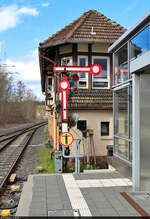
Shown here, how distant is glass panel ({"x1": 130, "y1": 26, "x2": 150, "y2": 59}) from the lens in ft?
18.0

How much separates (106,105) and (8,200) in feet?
20.8

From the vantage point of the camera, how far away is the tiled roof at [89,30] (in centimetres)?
1128

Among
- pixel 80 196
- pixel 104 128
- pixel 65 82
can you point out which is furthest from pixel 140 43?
pixel 104 128

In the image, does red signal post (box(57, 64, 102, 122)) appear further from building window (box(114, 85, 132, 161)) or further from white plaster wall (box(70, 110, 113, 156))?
white plaster wall (box(70, 110, 113, 156))

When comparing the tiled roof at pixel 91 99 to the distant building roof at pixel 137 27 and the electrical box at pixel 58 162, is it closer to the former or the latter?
the electrical box at pixel 58 162

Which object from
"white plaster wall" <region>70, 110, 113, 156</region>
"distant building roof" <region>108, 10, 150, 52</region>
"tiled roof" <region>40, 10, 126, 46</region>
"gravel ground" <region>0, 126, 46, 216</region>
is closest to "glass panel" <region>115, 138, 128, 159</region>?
"distant building roof" <region>108, 10, 150, 52</region>

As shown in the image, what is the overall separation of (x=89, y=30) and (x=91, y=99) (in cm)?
346

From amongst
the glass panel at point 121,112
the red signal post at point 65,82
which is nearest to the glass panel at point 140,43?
the glass panel at point 121,112

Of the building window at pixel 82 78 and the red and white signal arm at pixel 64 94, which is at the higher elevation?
the building window at pixel 82 78

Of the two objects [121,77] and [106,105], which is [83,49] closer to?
[106,105]

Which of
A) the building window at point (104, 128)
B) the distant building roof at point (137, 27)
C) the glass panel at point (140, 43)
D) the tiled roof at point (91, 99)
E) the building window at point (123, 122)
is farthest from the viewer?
the building window at point (104, 128)

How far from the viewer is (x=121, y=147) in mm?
7410

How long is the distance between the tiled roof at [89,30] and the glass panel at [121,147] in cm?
532

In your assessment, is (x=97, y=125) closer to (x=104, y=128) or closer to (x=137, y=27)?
(x=104, y=128)
